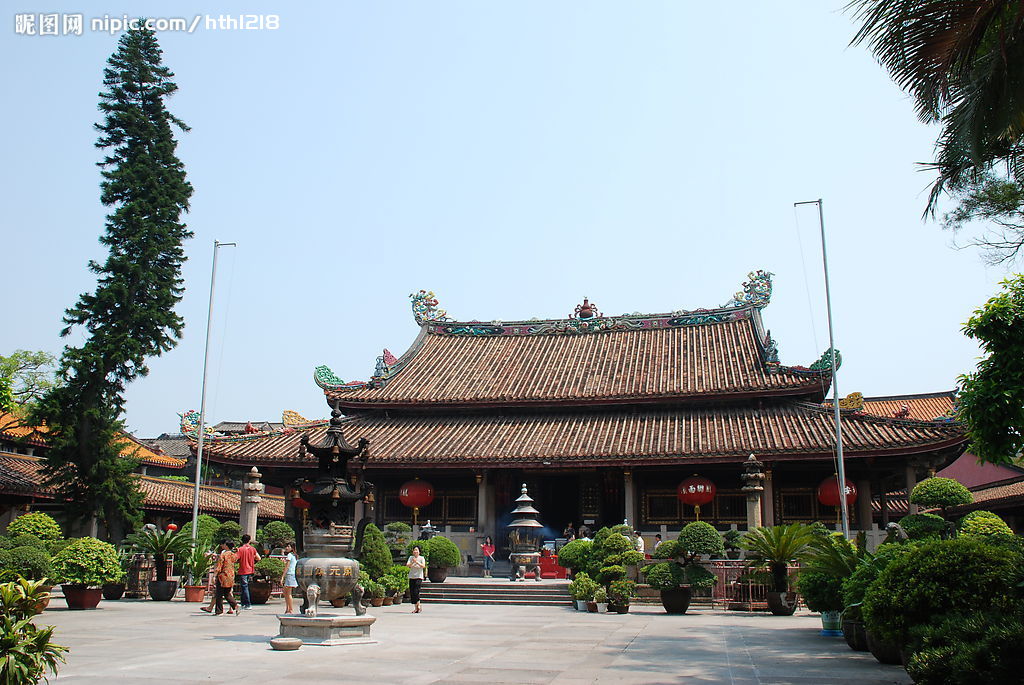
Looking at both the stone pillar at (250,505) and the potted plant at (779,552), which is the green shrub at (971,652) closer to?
the potted plant at (779,552)

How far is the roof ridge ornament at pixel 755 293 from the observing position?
3481cm

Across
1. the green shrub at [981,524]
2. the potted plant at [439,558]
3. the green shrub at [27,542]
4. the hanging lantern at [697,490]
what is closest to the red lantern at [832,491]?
the hanging lantern at [697,490]

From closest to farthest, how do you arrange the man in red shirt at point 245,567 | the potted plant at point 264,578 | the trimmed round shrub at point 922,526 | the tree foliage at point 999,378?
the tree foliage at point 999,378 < the trimmed round shrub at point 922,526 < the man in red shirt at point 245,567 < the potted plant at point 264,578

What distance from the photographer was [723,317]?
1396 inches

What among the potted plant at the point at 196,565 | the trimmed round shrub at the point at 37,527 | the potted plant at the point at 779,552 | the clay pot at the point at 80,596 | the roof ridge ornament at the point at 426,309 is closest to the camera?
the potted plant at the point at 779,552

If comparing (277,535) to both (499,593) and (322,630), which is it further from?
(322,630)

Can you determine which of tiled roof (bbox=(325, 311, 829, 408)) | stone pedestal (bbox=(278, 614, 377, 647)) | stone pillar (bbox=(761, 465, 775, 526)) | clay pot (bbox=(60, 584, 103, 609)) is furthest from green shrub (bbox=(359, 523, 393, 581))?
stone pillar (bbox=(761, 465, 775, 526))

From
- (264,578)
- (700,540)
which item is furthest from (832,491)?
(264,578)

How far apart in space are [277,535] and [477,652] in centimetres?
1520

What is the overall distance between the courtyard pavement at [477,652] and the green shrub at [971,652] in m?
1.29

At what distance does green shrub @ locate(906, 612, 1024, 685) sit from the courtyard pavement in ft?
4.24

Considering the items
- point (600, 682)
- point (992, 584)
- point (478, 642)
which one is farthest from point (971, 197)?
point (478, 642)

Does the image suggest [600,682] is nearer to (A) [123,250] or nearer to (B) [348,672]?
(B) [348,672]

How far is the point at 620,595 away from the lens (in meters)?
18.2
